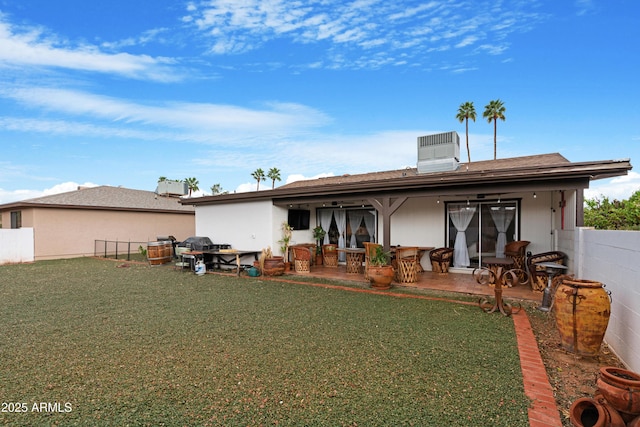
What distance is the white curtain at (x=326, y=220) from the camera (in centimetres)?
1147

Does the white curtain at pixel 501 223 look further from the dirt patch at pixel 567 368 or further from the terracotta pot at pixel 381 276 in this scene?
the dirt patch at pixel 567 368

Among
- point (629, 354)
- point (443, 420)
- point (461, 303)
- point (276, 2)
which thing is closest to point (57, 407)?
point (443, 420)

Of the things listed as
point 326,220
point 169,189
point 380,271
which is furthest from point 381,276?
point 169,189

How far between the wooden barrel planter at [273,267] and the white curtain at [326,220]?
8.76ft

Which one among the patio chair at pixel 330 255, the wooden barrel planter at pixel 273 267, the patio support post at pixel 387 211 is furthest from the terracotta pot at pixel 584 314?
the patio chair at pixel 330 255

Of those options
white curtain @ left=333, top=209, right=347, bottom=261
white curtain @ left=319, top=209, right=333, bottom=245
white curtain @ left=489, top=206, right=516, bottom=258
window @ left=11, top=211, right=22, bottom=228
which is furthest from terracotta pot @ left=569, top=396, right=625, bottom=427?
window @ left=11, top=211, right=22, bottom=228

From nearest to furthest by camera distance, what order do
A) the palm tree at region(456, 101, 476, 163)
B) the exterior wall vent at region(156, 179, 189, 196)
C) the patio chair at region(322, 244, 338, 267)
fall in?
1. the patio chair at region(322, 244, 338, 267)
2. the exterior wall vent at region(156, 179, 189, 196)
3. the palm tree at region(456, 101, 476, 163)

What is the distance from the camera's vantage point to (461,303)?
5.96 metres

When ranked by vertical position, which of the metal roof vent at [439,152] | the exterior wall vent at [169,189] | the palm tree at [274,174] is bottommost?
the exterior wall vent at [169,189]

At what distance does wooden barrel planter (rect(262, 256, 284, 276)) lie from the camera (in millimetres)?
9289

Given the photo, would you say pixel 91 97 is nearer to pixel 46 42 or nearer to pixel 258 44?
pixel 46 42

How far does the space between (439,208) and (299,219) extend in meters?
4.76

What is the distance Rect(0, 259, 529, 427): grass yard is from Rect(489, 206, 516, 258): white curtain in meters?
3.71

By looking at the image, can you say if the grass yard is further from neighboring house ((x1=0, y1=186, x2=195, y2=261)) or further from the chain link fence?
neighboring house ((x1=0, y1=186, x2=195, y2=261))
